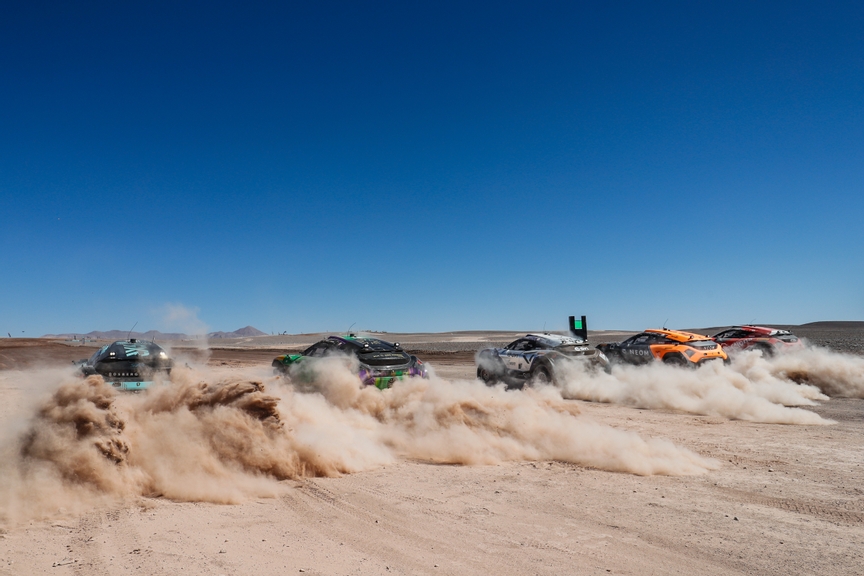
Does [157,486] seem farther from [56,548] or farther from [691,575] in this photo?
[691,575]

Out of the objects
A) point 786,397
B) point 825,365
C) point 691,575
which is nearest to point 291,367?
point 691,575

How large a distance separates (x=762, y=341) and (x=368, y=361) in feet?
44.3

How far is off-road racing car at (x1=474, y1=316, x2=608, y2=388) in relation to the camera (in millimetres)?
13891

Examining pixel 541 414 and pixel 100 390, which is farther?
pixel 541 414

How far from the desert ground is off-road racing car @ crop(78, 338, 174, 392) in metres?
3.59

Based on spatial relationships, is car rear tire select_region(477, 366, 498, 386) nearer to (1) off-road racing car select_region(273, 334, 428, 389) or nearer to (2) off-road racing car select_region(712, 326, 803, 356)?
(1) off-road racing car select_region(273, 334, 428, 389)

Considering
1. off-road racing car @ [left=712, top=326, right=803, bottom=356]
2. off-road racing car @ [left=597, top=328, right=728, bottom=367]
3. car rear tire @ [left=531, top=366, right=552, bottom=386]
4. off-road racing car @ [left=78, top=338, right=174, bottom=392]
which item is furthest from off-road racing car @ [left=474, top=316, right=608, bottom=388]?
off-road racing car @ [left=78, top=338, right=174, bottom=392]

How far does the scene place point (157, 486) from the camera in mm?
5797

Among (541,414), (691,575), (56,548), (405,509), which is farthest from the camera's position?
(541,414)

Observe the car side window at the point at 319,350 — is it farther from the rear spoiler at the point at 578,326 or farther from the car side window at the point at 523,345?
the rear spoiler at the point at 578,326

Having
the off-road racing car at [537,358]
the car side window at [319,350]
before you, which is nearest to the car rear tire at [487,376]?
the off-road racing car at [537,358]

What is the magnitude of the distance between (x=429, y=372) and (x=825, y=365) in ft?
37.9

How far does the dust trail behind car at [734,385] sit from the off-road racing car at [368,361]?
4.92 meters

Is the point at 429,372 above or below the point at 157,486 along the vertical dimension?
above
